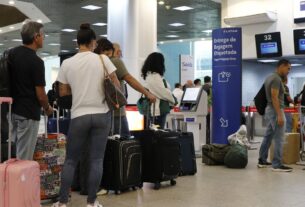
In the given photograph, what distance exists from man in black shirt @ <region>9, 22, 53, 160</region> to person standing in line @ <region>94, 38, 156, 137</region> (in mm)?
855

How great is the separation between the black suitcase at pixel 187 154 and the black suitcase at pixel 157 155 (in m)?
0.78

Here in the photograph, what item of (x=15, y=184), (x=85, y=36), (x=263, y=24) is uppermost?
(x=263, y=24)

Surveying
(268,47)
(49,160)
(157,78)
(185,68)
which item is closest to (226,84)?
(157,78)

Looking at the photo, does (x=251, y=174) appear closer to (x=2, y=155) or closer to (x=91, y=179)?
(x=91, y=179)

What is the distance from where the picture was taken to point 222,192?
175 inches

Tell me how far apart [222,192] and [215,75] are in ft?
10.9

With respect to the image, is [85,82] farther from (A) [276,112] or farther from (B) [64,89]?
(A) [276,112]

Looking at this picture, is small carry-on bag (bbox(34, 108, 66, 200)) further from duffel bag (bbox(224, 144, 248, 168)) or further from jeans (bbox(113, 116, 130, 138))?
duffel bag (bbox(224, 144, 248, 168))

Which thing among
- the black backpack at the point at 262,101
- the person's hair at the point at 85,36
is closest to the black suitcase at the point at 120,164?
the person's hair at the point at 85,36

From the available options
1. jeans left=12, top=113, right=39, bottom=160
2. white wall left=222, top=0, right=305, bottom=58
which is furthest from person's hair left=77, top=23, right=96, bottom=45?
white wall left=222, top=0, right=305, bottom=58

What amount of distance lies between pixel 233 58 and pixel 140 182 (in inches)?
142

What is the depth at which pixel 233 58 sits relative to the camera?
288 inches

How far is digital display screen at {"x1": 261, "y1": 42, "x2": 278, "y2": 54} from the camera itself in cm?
1009

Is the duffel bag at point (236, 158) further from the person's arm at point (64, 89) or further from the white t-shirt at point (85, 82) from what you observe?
the person's arm at point (64, 89)
